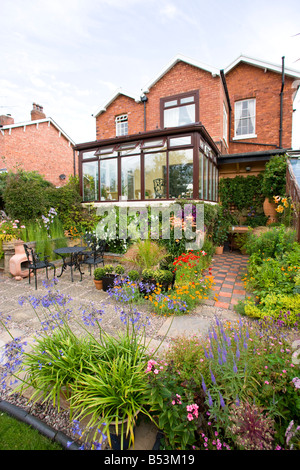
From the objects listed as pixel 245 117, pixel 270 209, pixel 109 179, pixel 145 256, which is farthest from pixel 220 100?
pixel 145 256

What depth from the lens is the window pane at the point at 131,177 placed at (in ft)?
28.0

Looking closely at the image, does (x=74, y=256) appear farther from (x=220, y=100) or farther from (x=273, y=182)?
(x=220, y=100)

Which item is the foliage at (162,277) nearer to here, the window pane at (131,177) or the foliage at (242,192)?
the window pane at (131,177)

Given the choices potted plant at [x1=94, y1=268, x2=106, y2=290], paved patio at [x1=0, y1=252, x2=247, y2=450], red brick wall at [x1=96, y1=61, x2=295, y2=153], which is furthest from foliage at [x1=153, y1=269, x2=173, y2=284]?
red brick wall at [x1=96, y1=61, x2=295, y2=153]

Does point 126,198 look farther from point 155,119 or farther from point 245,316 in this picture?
point 245,316

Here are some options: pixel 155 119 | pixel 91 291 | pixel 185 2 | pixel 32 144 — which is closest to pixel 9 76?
pixel 32 144

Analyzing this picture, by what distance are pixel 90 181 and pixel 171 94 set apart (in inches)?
225

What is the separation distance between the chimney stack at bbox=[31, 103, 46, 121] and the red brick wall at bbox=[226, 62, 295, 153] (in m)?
12.4

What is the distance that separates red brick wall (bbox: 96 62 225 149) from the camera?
32.7 feet

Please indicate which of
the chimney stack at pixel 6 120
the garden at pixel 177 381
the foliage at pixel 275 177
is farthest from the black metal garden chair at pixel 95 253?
the chimney stack at pixel 6 120

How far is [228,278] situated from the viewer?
210 inches

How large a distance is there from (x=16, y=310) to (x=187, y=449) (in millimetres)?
3386

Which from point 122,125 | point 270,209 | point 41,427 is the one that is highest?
point 122,125

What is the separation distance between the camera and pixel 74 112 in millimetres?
16828
